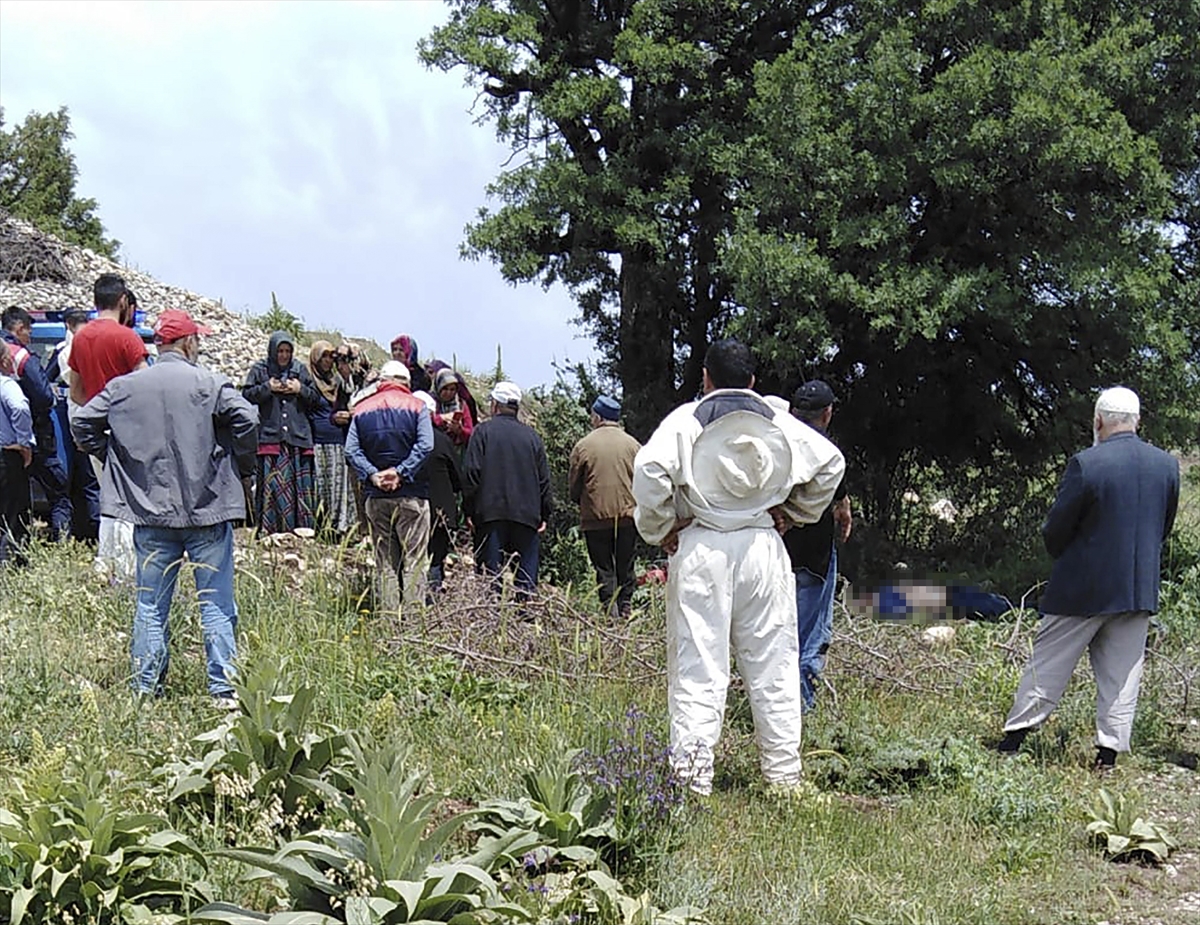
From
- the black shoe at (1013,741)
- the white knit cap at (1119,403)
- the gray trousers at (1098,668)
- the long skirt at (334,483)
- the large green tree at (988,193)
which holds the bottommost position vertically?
the black shoe at (1013,741)

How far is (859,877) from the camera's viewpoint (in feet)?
16.6

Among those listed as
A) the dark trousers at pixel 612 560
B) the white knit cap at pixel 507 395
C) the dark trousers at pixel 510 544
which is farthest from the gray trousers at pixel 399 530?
the dark trousers at pixel 612 560

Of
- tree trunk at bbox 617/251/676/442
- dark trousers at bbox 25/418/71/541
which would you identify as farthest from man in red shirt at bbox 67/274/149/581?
tree trunk at bbox 617/251/676/442

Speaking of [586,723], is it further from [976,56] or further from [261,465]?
[976,56]

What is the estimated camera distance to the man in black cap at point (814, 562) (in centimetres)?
711

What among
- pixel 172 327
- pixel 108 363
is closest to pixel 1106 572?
pixel 172 327

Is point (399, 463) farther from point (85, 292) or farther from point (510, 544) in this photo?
point (85, 292)

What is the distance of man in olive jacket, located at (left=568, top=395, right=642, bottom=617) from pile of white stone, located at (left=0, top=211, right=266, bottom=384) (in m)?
11.0

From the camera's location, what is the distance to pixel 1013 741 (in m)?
7.28

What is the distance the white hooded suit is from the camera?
573 centimetres

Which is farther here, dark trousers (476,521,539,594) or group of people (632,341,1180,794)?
dark trousers (476,521,539,594)

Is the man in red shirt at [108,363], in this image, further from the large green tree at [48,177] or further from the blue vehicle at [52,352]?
the large green tree at [48,177]

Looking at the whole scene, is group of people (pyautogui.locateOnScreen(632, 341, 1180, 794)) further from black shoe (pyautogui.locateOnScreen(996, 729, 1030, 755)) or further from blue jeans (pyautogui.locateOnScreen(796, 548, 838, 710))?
black shoe (pyautogui.locateOnScreen(996, 729, 1030, 755))

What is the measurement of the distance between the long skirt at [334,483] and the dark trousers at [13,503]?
231 cm
